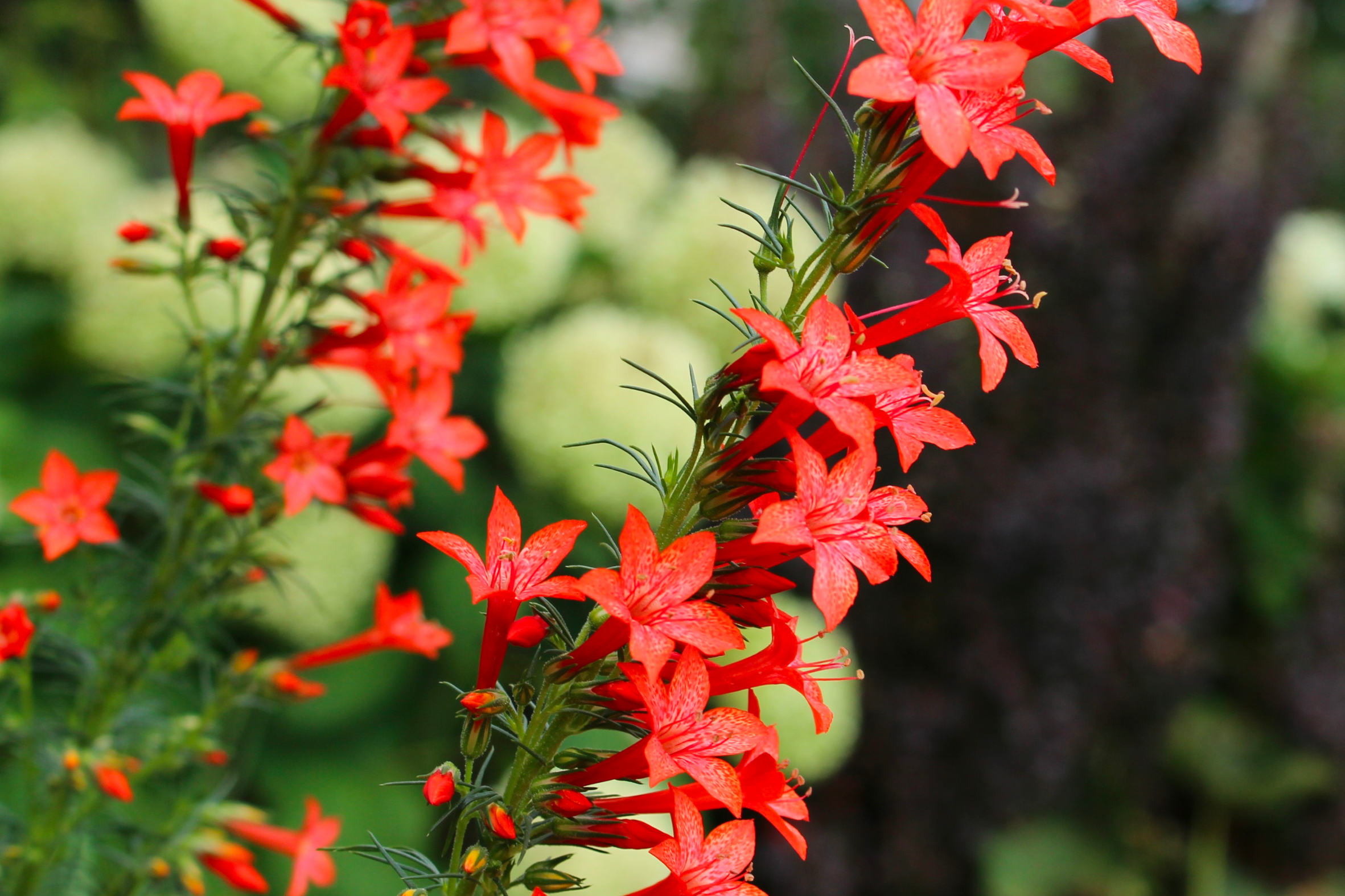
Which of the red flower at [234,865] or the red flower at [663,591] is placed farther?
the red flower at [234,865]

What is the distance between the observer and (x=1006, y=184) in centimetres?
180

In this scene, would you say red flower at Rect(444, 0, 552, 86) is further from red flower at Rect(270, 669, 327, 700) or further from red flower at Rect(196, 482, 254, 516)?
red flower at Rect(270, 669, 327, 700)

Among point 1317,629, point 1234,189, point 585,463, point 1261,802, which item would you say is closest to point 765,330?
point 585,463

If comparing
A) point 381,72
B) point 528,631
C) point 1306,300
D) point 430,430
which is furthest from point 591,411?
point 1306,300

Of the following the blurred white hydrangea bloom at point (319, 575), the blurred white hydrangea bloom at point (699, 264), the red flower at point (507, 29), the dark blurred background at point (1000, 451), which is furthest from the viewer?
the blurred white hydrangea bloom at point (699, 264)

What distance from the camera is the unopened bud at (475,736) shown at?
0.37 meters

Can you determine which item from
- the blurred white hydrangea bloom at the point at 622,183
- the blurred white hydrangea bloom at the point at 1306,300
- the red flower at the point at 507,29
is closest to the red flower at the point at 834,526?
the red flower at the point at 507,29

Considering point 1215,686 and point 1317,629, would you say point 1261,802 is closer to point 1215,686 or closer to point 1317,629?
point 1215,686

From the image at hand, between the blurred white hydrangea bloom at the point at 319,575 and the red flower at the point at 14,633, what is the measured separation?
564 mm

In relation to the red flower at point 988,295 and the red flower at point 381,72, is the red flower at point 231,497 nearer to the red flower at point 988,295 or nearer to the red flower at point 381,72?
the red flower at point 381,72

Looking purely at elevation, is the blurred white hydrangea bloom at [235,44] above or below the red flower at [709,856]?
above

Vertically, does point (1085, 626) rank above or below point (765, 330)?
below

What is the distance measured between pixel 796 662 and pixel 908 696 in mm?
1373

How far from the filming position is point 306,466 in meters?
0.57
